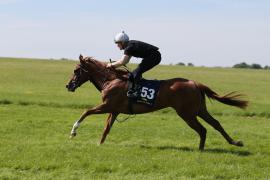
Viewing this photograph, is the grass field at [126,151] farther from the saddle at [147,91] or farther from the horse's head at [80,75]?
the horse's head at [80,75]

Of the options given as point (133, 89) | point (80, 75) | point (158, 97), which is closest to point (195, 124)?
point (158, 97)

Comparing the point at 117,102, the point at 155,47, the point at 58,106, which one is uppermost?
the point at 155,47

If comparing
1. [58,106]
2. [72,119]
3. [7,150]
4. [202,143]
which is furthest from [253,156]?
[58,106]

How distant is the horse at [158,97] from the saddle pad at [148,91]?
0.34ft

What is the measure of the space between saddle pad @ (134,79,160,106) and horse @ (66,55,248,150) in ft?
0.34

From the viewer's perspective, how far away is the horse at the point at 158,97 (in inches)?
513

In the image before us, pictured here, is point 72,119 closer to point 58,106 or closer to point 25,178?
point 58,106

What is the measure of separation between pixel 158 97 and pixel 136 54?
1195 millimetres

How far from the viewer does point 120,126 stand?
58.1 feet

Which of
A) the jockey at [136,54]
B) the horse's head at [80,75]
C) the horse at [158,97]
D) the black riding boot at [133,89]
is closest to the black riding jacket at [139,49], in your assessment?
the jockey at [136,54]

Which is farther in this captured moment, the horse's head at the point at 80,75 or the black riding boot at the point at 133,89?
the horse's head at the point at 80,75

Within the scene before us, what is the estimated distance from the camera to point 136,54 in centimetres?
1291

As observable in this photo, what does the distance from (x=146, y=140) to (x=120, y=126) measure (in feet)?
10.8

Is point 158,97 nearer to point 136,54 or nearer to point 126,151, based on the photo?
point 136,54
